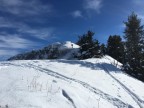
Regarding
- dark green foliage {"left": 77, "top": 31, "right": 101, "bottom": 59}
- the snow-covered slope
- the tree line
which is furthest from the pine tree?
the snow-covered slope

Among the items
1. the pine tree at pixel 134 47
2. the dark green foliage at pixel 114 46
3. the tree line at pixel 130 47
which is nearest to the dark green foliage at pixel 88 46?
the tree line at pixel 130 47

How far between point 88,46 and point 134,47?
352 inches

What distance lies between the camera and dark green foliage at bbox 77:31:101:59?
126 ft

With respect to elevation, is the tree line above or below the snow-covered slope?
above

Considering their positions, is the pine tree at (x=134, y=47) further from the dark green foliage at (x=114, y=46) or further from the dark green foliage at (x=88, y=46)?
the dark green foliage at (x=114, y=46)

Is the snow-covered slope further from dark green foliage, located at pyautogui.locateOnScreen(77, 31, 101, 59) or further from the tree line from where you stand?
dark green foliage, located at pyautogui.locateOnScreen(77, 31, 101, 59)

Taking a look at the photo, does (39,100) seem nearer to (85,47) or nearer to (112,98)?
(112,98)

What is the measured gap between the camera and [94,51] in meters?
38.5

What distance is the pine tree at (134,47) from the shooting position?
3045 cm

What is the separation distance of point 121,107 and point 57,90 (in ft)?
9.75

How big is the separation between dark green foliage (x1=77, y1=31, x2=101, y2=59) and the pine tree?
245 inches

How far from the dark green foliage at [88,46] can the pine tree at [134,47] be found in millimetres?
6227

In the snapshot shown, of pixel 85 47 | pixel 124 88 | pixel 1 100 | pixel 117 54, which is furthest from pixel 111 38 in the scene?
pixel 1 100

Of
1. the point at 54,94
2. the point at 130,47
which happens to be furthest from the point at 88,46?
the point at 54,94
